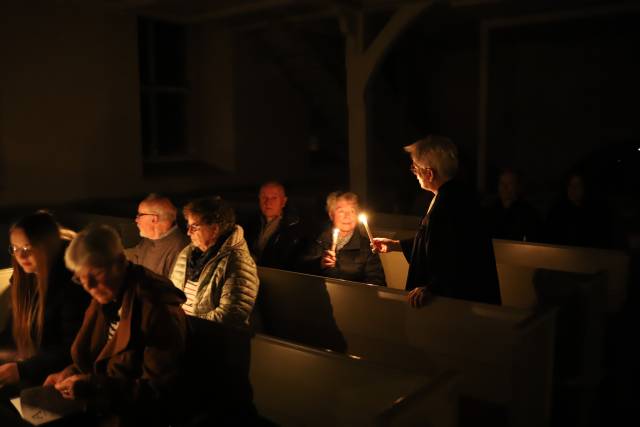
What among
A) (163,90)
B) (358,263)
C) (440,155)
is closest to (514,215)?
(358,263)

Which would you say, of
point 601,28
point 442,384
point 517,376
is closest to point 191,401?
point 442,384

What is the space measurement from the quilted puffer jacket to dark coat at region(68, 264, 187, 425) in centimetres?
59

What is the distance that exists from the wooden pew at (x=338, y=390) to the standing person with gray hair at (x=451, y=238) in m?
0.71

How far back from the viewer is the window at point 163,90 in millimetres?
8328

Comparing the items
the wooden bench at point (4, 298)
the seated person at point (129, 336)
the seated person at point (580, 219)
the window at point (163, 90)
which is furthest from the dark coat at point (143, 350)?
the window at point (163, 90)

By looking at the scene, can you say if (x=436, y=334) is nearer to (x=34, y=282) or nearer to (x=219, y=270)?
(x=219, y=270)

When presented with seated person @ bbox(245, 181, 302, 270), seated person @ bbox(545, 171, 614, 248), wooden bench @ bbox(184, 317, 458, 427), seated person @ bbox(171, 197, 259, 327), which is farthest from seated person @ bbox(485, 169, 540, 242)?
wooden bench @ bbox(184, 317, 458, 427)

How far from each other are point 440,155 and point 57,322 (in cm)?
176

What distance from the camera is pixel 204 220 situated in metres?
3.02

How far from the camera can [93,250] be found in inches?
84.8

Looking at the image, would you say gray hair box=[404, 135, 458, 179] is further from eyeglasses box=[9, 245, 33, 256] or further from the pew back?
the pew back

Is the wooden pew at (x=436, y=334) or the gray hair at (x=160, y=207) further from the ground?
the gray hair at (x=160, y=207)

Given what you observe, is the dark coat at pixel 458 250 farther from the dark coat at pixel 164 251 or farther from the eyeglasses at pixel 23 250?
the eyeglasses at pixel 23 250

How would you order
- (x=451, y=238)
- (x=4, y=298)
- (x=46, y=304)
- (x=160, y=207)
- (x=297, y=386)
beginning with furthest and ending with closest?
(x=160, y=207)
(x=4, y=298)
(x=451, y=238)
(x=46, y=304)
(x=297, y=386)
